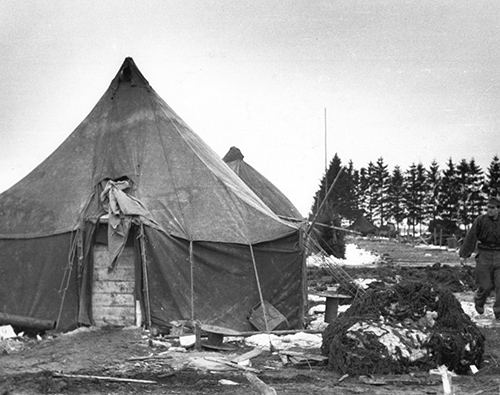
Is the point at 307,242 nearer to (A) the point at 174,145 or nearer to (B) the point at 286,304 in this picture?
(B) the point at 286,304

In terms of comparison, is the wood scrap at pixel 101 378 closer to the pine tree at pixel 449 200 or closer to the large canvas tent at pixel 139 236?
the large canvas tent at pixel 139 236

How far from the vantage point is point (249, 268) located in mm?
12203

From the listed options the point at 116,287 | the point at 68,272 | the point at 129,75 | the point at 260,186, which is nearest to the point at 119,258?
the point at 116,287

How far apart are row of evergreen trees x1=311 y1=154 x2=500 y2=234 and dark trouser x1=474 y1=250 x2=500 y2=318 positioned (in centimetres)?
1893

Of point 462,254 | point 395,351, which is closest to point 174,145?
point 462,254

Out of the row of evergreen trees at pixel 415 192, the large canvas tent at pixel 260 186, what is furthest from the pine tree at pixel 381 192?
the large canvas tent at pixel 260 186

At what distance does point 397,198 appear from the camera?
8681 centimetres

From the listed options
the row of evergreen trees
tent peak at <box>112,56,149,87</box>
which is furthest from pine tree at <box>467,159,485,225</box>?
tent peak at <box>112,56,149,87</box>

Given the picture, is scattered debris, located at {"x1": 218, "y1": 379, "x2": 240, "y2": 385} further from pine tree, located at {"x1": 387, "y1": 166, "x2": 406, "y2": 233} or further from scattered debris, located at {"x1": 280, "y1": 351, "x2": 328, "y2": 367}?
pine tree, located at {"x1": 387, "y1": 166, "x2": 406, "y2": 233}

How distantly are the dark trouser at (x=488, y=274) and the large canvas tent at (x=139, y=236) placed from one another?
3289mm

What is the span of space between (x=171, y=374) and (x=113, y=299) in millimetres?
4377

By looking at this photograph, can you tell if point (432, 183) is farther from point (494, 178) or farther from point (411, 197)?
point (494, 178)

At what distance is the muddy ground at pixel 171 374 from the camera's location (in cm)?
695

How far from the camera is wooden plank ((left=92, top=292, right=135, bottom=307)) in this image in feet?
37.9
